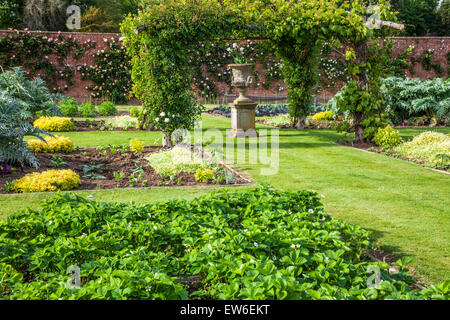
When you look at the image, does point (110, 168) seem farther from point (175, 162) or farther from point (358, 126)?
point (358, 126)

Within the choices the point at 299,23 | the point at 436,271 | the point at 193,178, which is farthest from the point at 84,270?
the point at 299,23

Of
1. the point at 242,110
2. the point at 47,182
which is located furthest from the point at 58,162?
the point at 242,110

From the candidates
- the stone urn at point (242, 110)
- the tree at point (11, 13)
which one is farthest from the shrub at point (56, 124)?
the tree at point (11, 13)

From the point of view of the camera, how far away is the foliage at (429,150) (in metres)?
7.64

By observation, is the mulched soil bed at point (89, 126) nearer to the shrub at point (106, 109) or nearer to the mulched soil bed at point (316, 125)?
the shrub at point (106, 109)

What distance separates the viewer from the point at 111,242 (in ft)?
10.2

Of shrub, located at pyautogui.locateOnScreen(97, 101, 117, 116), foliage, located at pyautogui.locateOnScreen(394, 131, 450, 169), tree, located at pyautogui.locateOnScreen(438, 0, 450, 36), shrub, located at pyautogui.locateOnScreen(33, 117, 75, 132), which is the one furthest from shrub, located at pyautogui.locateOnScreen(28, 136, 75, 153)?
tree, located at pyautogui.locateOnScreen(438, 0, 450, 36)

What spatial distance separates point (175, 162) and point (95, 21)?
86.1 feet

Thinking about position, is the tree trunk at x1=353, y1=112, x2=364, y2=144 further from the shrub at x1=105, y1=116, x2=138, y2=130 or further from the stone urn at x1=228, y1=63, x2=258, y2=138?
the shrub at x1=105, y1=116, x2=138, y2=130

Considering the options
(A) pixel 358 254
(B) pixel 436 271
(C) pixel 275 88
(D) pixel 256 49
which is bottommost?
(B) pixel 436 271

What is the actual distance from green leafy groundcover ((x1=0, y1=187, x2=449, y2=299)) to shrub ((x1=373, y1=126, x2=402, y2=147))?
5.86 metres

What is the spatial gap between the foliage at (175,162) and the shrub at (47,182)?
133cm
